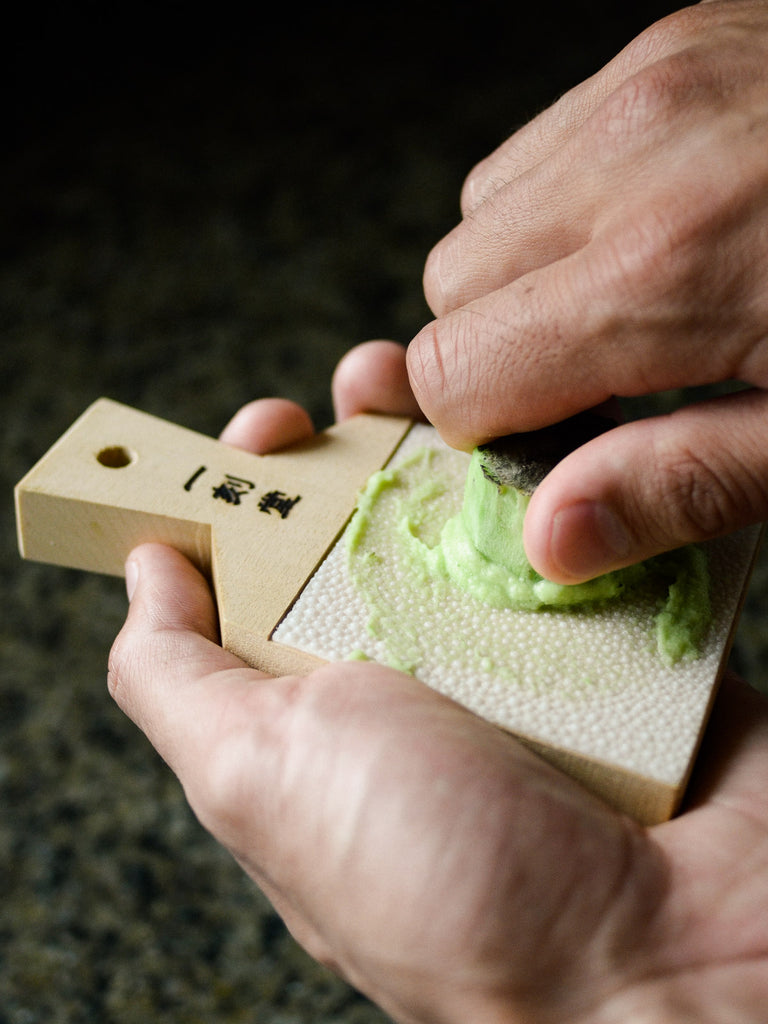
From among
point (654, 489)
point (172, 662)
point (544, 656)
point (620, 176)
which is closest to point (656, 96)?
point (620, 176)

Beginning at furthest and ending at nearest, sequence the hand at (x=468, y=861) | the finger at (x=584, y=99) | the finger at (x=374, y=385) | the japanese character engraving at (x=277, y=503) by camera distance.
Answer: the finger at (x=374, y=385)
the japanese character engraving at (x=277, y=503)
the finger at (x=584, y=99)
the hand at (x=468, y=861)

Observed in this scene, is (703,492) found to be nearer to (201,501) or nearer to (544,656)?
(544,656)

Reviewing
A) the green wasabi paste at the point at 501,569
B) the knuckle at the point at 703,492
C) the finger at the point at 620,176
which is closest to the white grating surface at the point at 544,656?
the green wasabi paste at the point at 501,569

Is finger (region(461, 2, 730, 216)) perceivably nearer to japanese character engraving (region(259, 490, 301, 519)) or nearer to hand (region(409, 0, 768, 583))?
hand (region(409, 0, 768, 583))

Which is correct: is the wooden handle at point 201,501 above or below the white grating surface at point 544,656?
above

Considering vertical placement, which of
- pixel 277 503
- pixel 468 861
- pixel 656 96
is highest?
pixel 656 96

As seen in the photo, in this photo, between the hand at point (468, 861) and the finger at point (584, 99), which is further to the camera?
the finger at point (584, 99)

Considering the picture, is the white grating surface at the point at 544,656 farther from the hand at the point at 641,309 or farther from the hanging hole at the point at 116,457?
the hanging hole at the point at 116,457
